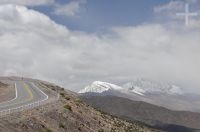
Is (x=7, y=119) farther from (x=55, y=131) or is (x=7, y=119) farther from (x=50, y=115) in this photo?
(x=50, y=115)

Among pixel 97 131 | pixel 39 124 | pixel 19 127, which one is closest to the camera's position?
pixel 19 127

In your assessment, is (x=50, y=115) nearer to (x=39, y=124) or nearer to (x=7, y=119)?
(x=39, y=124)

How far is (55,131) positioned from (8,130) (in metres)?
17.3

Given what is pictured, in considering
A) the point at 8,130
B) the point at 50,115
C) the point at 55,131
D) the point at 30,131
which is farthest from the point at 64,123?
the point at 8,130

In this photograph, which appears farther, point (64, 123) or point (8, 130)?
point (64, 123)

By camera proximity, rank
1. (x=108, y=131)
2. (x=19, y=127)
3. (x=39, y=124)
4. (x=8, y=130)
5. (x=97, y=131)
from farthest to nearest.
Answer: (x=108, y=131)
(x=97, y=131)
(x=39, y=124)
(x=19, y=127)
(x=8, y=130)

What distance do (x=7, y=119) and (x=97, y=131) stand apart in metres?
35.9

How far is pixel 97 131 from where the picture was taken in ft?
325

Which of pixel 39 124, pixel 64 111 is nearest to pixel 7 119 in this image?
pixel 39 124

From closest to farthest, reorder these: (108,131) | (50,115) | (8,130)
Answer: (8,130), (50,115), (108,131)

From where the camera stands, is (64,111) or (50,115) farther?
(64,111)

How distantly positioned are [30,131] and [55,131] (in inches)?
421

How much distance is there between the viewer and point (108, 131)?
353 feet


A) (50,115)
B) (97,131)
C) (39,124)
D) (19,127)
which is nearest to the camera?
(19,127)
